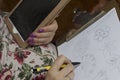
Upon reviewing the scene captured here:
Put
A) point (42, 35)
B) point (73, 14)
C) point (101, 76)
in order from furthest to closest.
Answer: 1. point (73, 14)
2. point (42, 35)
3. point (101, 76)

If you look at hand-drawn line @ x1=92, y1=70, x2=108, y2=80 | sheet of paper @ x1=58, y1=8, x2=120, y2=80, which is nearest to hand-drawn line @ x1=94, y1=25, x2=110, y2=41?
sheet of paper @ x1=58, y1=8, x2=120, y2=80

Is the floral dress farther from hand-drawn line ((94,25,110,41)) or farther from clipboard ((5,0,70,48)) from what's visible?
hand-drawn line ((94,25,110,41))

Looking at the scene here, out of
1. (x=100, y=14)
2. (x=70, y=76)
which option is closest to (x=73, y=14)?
(x=100, y=14)

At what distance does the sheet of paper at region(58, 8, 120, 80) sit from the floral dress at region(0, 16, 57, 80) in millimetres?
74

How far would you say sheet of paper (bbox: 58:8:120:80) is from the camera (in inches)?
27.5

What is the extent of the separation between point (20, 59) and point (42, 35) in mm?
101

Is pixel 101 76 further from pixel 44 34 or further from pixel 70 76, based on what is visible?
pixel 44 34

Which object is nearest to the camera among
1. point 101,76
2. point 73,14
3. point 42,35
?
point 101,76

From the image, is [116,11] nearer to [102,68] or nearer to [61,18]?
[102,68]

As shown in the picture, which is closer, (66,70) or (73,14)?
(66,70)

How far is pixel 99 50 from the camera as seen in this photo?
739mm

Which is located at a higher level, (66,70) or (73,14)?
(73,14)

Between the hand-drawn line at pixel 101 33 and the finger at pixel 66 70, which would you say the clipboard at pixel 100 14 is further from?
the finger at pixel 66 70

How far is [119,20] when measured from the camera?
0.73 m
